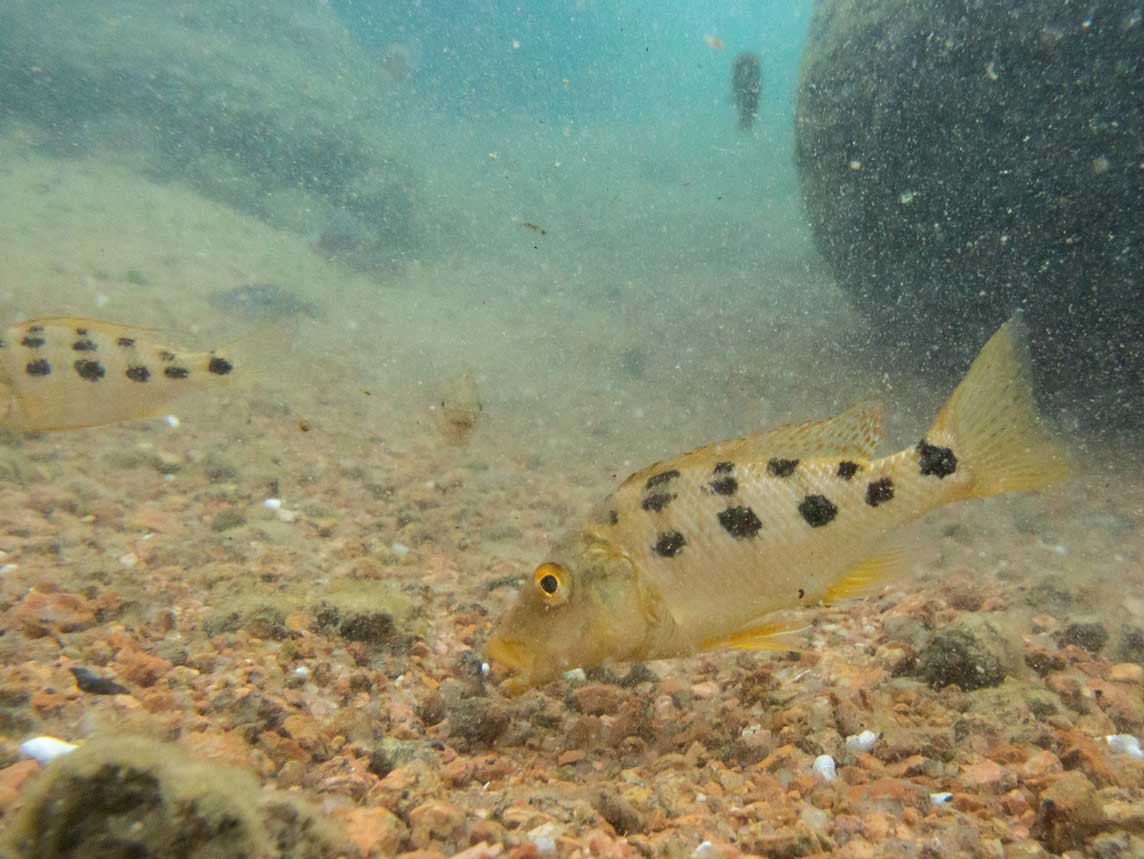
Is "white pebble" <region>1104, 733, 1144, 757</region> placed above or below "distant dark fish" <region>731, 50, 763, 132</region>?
below

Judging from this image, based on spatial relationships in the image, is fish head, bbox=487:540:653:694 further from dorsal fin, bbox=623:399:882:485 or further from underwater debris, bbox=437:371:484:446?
underwater debris, bbox=437:371:484:446

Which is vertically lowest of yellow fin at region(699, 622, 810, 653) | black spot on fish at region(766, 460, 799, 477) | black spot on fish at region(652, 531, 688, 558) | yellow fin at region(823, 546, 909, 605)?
yellow fin at region(699, 622, 810, 653)

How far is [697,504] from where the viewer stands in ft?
9.37

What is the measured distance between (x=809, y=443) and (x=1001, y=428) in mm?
761

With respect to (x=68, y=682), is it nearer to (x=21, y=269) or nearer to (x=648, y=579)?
(x=648, y=579)

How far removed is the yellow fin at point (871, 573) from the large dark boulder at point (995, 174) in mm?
8092

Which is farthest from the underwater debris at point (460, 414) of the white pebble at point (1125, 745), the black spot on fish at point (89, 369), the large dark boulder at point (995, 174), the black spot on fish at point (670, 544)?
the large dark boulder at point (995, 174)

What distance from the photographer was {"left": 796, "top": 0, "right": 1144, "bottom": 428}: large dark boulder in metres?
8.16

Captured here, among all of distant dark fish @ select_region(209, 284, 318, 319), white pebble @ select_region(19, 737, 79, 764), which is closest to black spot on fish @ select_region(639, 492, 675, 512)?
white pebble @ select_region(19, 737, 79, 764)

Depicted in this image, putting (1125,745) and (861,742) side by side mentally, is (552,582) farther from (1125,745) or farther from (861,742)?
(1125,745)

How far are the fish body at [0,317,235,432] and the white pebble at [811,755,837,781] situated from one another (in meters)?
4.63

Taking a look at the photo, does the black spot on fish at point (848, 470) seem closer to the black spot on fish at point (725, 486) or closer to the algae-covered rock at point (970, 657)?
the black spot on fish at point (725, 486)

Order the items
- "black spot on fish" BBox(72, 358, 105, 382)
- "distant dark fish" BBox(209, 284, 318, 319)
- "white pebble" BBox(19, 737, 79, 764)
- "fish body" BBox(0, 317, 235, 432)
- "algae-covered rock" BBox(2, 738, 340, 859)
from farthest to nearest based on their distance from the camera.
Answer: "distant dark fish" BBox(209, 284, 318, 319), "black spot on fish" BBox(72, 358, 105, 382), "fish body" BBox(0, 317, 235, 432), "white pebble" BBox(19, 737, 79, 764), "algae-covered rock" BBox(2, 738, 340, 859)

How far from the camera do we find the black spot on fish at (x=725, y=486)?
284 centimetres
